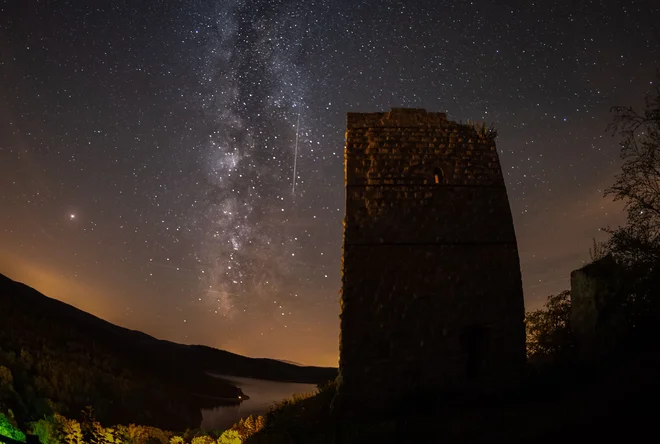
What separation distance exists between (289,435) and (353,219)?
489 cm

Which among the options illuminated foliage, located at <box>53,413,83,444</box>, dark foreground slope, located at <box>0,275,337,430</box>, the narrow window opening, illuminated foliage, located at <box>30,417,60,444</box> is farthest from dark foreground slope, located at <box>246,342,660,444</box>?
dark foreground slope, located at <box>0,275,337,430</box>

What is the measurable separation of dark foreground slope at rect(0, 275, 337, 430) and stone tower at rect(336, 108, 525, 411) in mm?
19459

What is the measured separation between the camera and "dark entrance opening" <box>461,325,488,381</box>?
35.6ft

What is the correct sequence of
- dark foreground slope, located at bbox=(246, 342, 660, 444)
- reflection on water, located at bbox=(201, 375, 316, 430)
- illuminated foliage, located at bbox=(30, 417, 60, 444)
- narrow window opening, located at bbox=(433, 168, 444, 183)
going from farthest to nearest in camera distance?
1. reflection on water, located at bbox=(201, 375, 316, 430)
2. illuminated foliage, located at bbox=(30, 417, 60, 444)
3. narrow window opening, located at bbox=(433, 168, 444, 183)
4. dark foreground slope, located at bbox=(246, 342, 660, 444)

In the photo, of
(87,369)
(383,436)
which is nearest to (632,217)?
(383,436)

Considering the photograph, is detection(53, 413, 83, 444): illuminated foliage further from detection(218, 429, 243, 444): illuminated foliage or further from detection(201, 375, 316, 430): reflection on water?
detection(201, 375, 316, 430): reflection on water

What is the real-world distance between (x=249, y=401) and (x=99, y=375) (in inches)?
840

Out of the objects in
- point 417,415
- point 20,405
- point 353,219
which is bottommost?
point 20,405

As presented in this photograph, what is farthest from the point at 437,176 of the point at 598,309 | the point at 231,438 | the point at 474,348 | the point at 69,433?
the point at 69,433

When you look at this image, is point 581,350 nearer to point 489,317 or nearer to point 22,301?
point 489,317

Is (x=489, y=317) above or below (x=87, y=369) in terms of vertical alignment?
above

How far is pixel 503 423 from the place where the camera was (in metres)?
9.24

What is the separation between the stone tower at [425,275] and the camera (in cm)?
1057

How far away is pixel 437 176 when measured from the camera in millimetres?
11719
